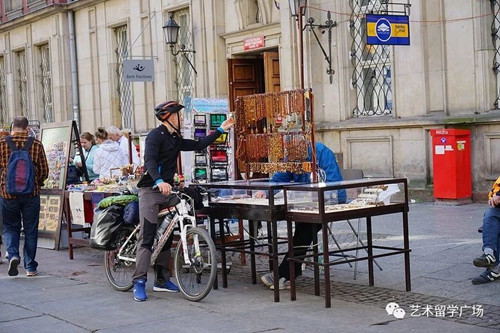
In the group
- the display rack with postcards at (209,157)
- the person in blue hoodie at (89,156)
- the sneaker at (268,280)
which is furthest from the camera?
the person in blue hoodie at (89,156)

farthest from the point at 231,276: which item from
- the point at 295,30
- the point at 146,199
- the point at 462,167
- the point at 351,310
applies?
the point at 295,30

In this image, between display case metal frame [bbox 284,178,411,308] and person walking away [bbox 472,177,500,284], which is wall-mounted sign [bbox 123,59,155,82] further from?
person walking away [bbox 472,177,500,284]

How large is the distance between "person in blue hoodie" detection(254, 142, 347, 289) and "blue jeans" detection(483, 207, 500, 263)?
56.8 inches

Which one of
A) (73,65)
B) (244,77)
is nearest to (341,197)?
(244,77)

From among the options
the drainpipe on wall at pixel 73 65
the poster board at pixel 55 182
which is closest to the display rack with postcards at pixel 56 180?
the poster board at pixel 55 182

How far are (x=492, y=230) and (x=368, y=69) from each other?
8.69 metres

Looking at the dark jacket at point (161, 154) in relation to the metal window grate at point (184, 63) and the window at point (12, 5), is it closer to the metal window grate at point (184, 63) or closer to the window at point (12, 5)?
the metal window grate at point (184, 63)

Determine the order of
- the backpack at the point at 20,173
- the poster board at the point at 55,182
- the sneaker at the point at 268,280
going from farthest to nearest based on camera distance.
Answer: the poster board at the point at 55,182 → the backpack at the point at 20,173 → the sneaker at the point at 268,280

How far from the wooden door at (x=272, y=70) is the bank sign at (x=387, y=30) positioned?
4233 mm

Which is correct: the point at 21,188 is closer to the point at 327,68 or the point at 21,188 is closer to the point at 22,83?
the point at 327,68

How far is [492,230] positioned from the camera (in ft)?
26.2

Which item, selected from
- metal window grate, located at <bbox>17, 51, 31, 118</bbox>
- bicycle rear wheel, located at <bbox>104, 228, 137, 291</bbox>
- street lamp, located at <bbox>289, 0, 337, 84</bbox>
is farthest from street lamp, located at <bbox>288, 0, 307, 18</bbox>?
metal window grate, located at <bbox>17, 51, 31, 118</bbox>

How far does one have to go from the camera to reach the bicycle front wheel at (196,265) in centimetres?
792

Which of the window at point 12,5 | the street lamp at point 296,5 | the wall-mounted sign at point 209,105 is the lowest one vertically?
the wall-mounted sign at point 209,105
